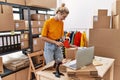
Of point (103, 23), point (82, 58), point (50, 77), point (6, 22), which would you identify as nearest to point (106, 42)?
point (103, 23)

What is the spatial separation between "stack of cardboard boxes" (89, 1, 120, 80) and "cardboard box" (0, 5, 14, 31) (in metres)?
1.38

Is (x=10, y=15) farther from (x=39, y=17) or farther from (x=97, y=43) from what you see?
(x=97, y=43)

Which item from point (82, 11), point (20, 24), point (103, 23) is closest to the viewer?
point (103, 23)

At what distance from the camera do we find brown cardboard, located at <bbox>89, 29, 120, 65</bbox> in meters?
2.33

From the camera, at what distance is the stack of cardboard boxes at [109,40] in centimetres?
232

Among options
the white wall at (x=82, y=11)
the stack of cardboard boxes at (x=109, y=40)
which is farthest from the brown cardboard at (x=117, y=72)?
the white wall at (x=82, y=11)

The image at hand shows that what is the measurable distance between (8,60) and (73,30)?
79.7 inches

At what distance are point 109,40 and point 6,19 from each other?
1.72m

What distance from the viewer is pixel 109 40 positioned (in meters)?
2.37

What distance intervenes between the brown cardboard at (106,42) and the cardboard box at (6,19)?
4.54 feet

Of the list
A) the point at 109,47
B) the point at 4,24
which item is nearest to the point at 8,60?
the point at 4,24

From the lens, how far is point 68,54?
6.57 ft

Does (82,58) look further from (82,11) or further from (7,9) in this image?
(82,11)

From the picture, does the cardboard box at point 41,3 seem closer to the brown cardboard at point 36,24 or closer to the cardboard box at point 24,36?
the brown cardboard at point 36,24
